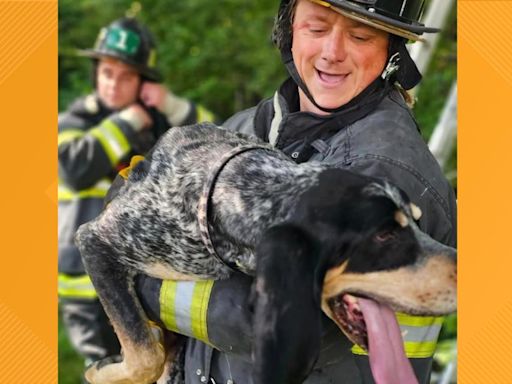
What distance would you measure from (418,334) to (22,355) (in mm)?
1173

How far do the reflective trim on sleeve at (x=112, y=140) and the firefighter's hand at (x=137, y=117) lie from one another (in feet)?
0.32

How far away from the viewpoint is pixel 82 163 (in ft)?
19.0

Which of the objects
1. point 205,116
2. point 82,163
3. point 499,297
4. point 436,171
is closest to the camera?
point 499,297

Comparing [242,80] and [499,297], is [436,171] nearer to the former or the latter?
[499,297]

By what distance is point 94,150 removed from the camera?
229 inches

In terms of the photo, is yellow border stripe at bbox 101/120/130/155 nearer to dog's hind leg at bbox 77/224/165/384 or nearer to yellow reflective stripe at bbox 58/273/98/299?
yellow reflective stripe at bbox 58/273/98/299

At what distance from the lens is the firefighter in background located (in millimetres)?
5863

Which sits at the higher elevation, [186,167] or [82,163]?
[186,167]

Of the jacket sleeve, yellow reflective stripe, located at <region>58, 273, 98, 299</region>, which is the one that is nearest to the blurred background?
the jacket sleeve

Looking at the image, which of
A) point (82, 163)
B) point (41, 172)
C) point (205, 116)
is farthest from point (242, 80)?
point (41, 172)

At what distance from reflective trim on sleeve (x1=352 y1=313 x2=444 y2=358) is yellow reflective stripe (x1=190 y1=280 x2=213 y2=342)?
1.40 ft

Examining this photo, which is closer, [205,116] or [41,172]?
[41,172]

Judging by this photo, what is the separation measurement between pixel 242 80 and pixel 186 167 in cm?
959

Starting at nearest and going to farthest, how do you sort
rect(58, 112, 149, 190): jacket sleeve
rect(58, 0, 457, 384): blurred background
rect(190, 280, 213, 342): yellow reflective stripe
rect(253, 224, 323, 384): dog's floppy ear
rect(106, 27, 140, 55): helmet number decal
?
rect(253, 224, 323, 384): dog's floppy ear, rect(190, 280, 213, 342): yellow reflective stripe, rect(58, 112, 149, 190): jacket sleeve, rect(106, 27, 140, 55): helmet number decal, rect(58, 0, 457, 384): blurred background
